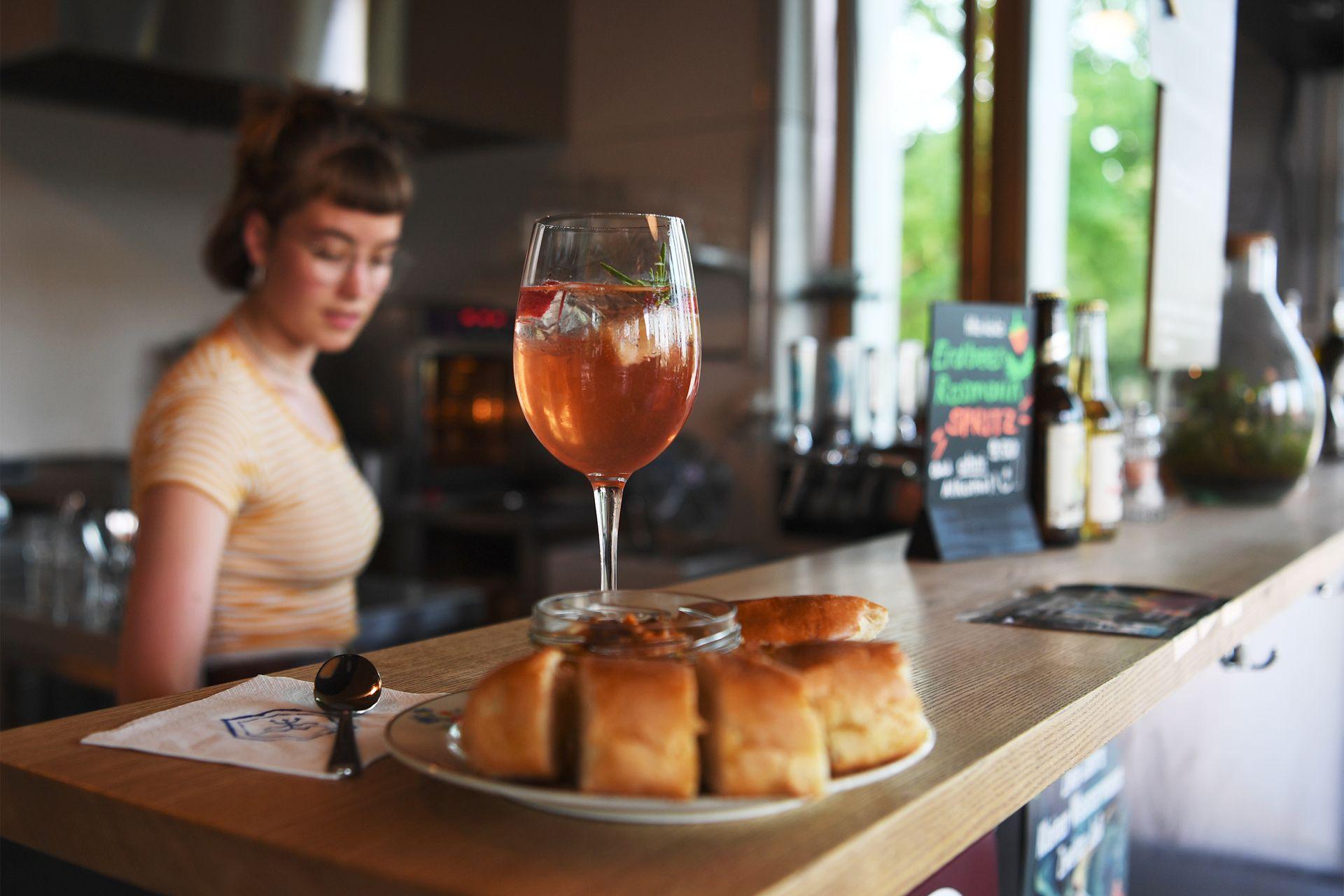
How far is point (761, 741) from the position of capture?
0.45m

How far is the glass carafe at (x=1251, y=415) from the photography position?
6.28 ft

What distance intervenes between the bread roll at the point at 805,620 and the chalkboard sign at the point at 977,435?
2.06 feet

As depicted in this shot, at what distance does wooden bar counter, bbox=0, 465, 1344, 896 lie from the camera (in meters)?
0.43

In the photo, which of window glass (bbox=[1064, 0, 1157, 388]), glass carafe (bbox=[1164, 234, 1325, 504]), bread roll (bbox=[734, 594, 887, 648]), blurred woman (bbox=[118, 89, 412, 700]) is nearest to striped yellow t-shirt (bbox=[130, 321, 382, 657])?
blurred woman (bbox=[118, 89, 412, 700])

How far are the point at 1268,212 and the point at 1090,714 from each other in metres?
3.09

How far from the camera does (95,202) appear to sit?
4121 millimetres

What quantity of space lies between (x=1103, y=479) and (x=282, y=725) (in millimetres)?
1148

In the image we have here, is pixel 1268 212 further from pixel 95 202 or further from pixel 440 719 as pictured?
pixel 95 202

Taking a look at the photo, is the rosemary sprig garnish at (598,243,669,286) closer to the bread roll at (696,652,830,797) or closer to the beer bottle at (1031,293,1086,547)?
the bread roll at (696,652,830,797)

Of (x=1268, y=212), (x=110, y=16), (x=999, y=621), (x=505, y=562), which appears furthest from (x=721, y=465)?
(x=999, y=621)

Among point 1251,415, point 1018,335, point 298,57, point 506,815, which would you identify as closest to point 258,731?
point 506,815

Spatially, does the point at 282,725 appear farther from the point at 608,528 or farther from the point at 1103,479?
the point at 1103,479

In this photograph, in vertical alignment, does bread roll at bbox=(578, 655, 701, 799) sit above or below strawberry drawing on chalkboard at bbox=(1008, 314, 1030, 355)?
below

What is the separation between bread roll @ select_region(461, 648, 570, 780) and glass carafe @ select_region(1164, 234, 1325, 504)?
1.76 metres
